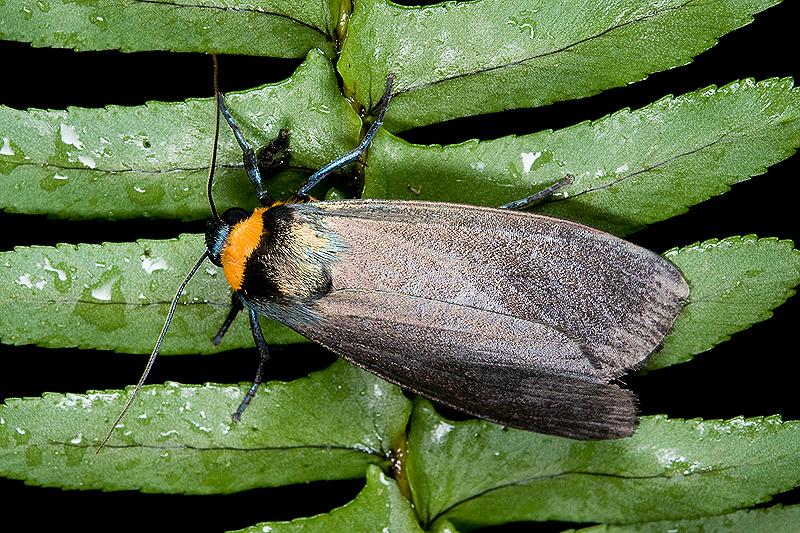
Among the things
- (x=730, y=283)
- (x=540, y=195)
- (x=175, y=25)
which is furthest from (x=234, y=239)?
(x=730, y=283)

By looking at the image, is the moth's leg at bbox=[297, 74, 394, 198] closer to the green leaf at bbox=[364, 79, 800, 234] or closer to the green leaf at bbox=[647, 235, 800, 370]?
the green leaf at bbox=[364, 79, 800, 234]

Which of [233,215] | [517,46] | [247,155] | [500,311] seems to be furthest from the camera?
[233,215]

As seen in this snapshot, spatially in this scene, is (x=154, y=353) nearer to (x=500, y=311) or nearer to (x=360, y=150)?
(x=360, y=150)

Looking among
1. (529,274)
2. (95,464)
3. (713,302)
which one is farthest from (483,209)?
(95,464)

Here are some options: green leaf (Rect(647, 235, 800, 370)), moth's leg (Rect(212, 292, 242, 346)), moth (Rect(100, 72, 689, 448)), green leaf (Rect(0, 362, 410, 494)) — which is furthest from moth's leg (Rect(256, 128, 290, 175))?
green leaf (Rect(647, 235, 800, 370))

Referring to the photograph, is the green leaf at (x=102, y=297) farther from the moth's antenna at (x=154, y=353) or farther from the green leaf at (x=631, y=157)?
the green leaf at (x=631, y=157)

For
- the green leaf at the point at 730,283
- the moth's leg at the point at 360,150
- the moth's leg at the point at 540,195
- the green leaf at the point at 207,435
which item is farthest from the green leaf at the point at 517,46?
the green leaf at the point at 207,435

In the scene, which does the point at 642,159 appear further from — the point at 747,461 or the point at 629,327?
the point at 747,461

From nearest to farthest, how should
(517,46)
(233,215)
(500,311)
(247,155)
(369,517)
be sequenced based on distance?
(369,517), (517,46), (247,155), (500,311), (233,215)
